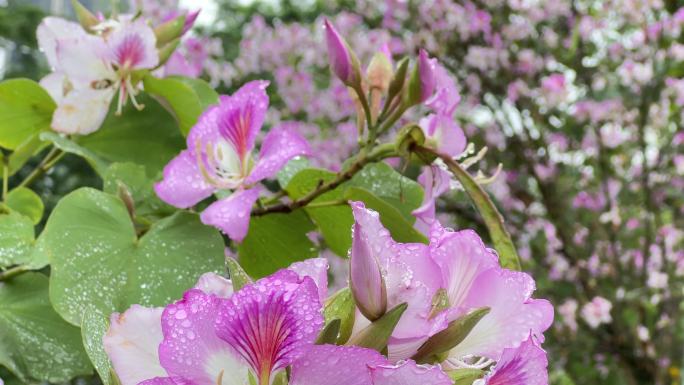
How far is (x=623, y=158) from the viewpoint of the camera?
3.35 metres

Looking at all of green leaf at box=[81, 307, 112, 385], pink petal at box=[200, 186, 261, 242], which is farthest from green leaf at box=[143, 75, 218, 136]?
green leaf at box=[81, 307, 112, 385]

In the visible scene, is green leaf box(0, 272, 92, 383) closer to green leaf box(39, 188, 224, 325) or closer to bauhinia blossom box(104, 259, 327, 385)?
green leaf box(39, 188, 224, 325)

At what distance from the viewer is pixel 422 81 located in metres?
0.48

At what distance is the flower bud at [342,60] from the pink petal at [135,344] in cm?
27

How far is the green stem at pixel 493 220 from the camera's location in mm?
398

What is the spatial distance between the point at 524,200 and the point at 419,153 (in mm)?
2969

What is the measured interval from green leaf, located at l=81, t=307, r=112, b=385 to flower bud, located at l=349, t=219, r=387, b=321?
3.7 inches

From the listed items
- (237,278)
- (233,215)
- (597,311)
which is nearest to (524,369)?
(237,278)

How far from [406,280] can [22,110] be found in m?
0.44

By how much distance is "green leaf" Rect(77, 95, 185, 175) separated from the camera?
0.57 m

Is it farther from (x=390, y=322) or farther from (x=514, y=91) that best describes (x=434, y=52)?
(x=390, y=322)

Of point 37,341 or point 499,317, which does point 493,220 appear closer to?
point 499,317

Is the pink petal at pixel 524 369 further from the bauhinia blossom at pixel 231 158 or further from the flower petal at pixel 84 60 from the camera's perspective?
the flower petal at pixel 84 60

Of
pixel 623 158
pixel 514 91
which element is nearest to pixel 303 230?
pixel 514 91
